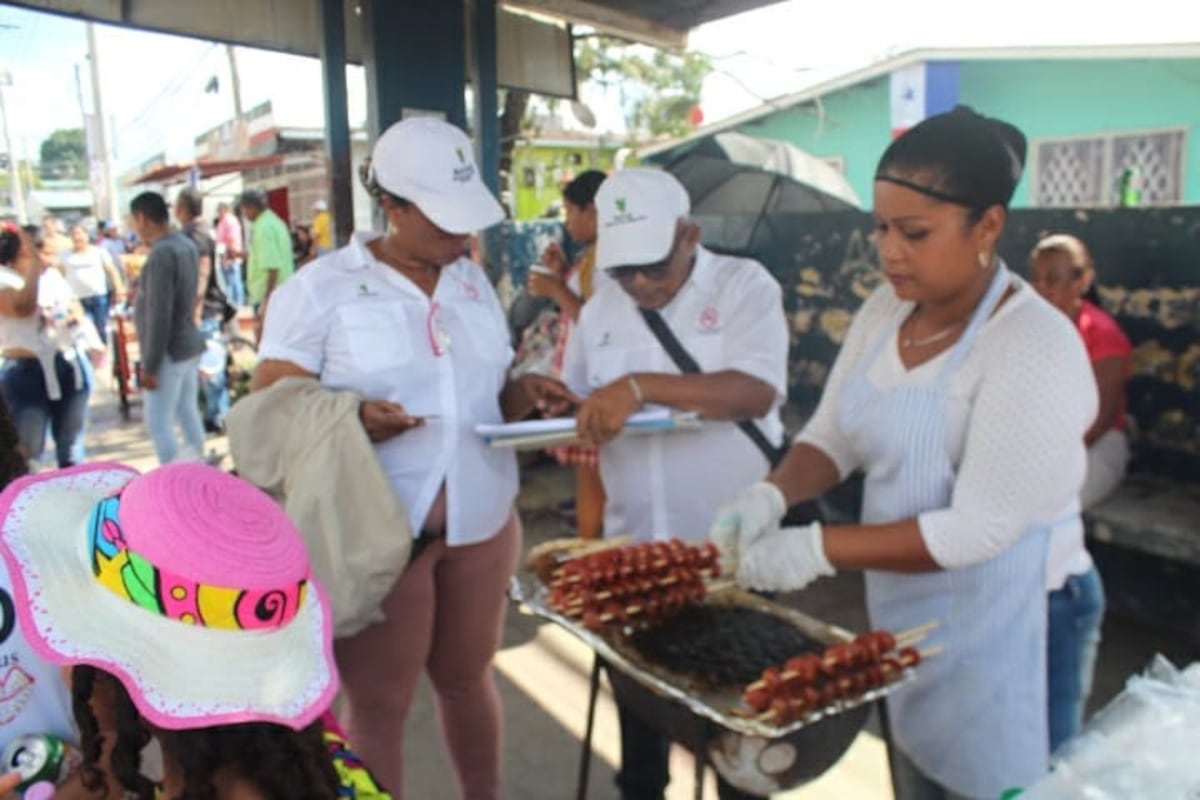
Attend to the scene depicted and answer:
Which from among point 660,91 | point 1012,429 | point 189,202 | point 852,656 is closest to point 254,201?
point 189,202

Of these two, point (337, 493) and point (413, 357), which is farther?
point (413, 357)

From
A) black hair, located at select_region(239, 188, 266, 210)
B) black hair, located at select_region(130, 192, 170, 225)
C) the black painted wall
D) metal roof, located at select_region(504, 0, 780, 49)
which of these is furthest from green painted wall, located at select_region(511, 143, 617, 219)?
the black painted wall

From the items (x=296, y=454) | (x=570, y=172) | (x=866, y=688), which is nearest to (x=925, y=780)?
(x=866, y=688)

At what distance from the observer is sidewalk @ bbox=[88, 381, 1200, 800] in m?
3.37

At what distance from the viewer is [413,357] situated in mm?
2473

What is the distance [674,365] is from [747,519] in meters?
0.67

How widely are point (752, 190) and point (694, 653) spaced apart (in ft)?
22.0

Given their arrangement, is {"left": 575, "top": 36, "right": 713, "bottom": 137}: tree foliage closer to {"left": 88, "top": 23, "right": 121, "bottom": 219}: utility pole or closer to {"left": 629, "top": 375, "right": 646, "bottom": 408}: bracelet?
{"left": 88, "top": 23, "right": 121, "bottom": 219}: utility pole

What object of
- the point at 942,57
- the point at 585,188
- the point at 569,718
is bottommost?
the point at 569,718

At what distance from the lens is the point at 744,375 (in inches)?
103

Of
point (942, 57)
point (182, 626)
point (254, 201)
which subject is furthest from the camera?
point (942, 57)

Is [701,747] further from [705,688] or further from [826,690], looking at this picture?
[826,690]

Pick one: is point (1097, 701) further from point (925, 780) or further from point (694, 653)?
point (694, 653)

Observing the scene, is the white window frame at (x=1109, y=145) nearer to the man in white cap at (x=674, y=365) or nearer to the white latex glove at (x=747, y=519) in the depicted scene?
the man in white cap at (x=674, y=365)
